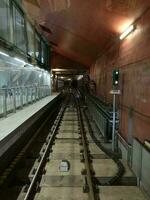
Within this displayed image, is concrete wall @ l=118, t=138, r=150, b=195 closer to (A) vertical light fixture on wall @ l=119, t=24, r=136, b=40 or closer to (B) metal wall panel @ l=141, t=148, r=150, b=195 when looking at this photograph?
(B) metal wall panel @ l=141, t=148, r=150, b=195

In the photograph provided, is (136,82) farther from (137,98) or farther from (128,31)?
(128,31)

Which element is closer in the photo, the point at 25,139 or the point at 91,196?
the point at 91,196

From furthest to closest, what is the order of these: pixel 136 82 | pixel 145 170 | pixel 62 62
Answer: pixel 62 62 < pixel 136 82 < pixel 145 170

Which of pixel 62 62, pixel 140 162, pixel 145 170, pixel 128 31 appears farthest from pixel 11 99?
pixel 62 62

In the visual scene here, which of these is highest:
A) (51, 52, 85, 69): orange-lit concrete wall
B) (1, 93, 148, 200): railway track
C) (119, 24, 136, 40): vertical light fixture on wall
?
(51, 52, 85, 69): orange-lit concrete wall

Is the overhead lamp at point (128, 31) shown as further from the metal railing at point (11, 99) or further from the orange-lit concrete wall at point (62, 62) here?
the orange-lit concrete wall at point (62, 62)

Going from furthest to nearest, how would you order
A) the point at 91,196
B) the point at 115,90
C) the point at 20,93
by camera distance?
the point at 20,93 → the point at 115,90 → the point at 91,196

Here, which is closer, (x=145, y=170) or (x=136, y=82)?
(x=145, y=170)

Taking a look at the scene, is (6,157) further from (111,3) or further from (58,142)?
(111,3)

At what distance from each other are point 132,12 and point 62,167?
144 inches

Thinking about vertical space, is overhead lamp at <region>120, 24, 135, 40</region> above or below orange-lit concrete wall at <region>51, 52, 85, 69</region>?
below

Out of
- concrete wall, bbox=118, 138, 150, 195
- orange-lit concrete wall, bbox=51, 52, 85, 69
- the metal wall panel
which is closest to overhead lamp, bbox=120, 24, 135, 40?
concrete wall, bbox=118, 138, 150, 195

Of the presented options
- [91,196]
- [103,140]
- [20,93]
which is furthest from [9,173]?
[20,93]

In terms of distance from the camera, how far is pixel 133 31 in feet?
20.3
